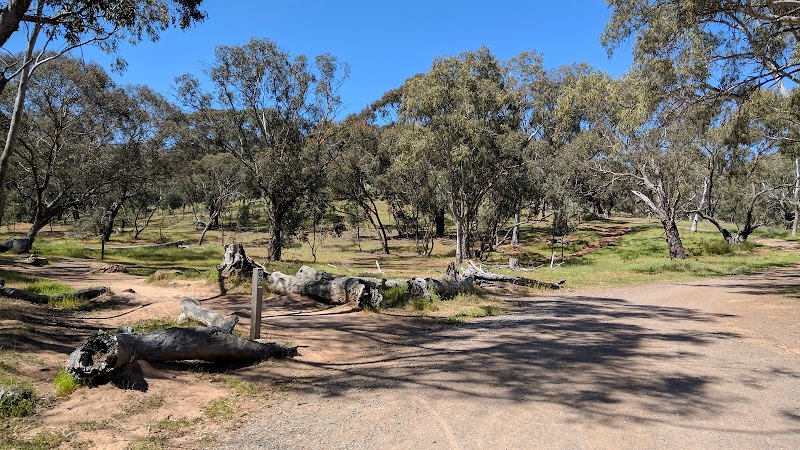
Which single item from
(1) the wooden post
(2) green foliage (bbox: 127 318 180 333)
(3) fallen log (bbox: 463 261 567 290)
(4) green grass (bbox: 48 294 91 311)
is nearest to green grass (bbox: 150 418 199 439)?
(1) the wooden post

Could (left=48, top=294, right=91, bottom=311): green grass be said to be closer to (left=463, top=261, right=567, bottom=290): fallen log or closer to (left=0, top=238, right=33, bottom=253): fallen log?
(left=463, top=261, right=567, bottom=290): fallen log

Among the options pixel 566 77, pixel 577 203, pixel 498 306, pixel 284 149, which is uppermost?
pixel 566 77

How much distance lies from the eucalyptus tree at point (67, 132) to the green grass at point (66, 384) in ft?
66.2

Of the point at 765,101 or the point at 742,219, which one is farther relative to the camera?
the point at 742,219

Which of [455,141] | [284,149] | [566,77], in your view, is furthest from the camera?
[566,77]

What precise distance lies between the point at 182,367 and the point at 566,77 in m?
33.9

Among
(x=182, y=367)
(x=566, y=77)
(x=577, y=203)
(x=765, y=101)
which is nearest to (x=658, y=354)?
(x=182, y=367)

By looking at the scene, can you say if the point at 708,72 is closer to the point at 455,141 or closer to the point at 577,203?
the point at 455,141

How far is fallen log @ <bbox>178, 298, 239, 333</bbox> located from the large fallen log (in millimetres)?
3384

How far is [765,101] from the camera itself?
52.9 ft

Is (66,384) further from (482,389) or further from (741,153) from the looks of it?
(741,153)

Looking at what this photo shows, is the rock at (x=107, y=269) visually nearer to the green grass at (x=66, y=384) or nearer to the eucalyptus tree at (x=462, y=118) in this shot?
the eucalyptus tree at (x=462, y=118)

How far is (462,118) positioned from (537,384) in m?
18.4

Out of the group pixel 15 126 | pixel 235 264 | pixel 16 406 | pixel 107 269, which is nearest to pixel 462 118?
pixel 235 264
